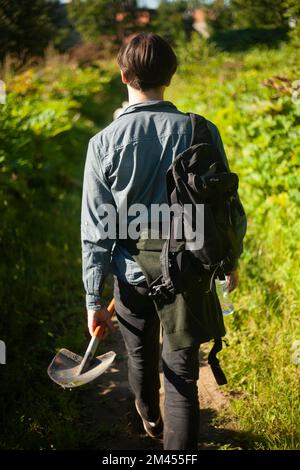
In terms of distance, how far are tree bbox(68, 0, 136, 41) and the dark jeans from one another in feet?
89.3

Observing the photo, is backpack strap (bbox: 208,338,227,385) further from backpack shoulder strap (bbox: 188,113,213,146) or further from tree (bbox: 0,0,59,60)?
tree (bbox: 0,0,59,60)

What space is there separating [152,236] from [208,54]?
55.5 feet

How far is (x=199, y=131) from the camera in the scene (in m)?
1.81

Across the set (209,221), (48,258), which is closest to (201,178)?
(209,221)

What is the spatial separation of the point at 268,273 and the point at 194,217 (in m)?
2.10

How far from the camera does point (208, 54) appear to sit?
17.3m

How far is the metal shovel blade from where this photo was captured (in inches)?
83.3

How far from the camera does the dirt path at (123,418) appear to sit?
247 cm

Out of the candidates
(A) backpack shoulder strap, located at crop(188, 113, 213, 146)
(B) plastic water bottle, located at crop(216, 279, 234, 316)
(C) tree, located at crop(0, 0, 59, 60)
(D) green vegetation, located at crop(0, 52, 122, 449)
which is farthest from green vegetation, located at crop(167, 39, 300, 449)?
(C) tree, located at crop(0, 0, 59, 60)

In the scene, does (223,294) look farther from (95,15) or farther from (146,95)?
(95,15)

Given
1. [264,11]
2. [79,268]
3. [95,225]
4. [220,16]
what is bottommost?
[79,268]

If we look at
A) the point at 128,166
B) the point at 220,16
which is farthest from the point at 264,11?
the point at 220,16
